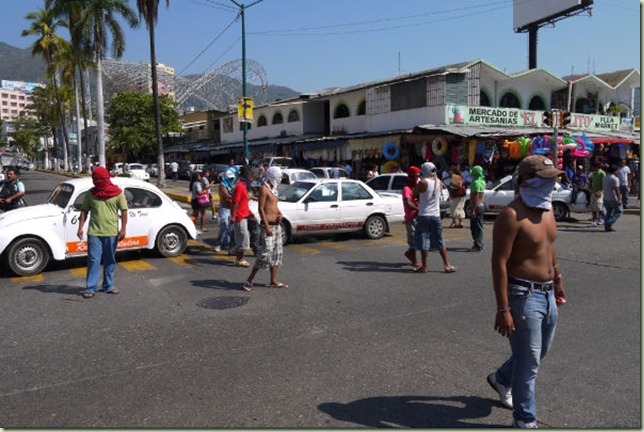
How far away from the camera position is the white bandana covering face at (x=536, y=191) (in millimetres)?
3523

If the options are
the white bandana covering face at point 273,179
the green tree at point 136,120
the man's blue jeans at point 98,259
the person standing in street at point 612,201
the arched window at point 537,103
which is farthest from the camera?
the green tree at point 136,120

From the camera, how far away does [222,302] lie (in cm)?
717

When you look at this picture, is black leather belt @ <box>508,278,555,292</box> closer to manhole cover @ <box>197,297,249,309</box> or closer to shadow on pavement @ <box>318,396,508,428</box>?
shadow on pavement @ <box>318,396,508,428</box>

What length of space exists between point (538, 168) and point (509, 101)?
2959 cm

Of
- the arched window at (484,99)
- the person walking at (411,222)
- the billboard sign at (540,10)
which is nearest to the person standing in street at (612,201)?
the person walking at (411,222)

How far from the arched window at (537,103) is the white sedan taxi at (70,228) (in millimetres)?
26650

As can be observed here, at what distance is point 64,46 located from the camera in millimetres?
46531

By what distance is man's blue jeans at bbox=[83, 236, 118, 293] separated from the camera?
24.4 feet

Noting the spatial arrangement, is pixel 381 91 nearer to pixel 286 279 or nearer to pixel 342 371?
pixel 286 279

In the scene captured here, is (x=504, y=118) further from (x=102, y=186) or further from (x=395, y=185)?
(x=102, y=186)

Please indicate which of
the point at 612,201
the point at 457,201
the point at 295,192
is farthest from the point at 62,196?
the point at 612,201

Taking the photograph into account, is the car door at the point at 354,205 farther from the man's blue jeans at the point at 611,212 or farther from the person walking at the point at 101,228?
the person walking at the point at 101,228

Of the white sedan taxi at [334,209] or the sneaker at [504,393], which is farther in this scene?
the white sedan taxi at [334,209]

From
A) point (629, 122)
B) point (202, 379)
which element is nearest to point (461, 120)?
point (629, 122)
